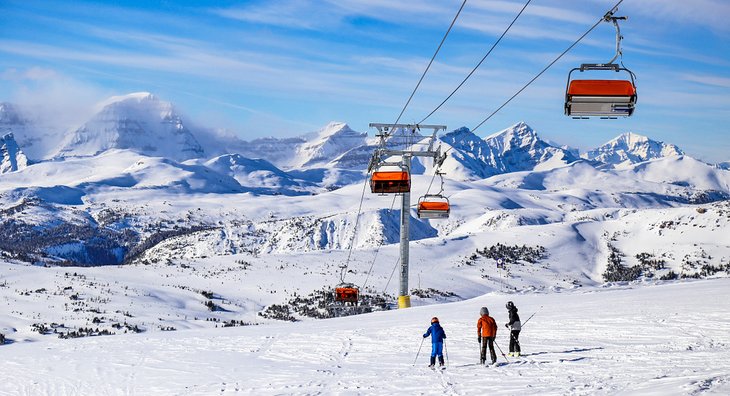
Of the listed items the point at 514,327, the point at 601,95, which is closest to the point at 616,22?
the point at 601,95

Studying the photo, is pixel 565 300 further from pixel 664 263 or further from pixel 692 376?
pixel 664 263

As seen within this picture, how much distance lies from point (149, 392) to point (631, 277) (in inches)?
4082

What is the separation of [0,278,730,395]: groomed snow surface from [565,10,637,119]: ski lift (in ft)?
19.6

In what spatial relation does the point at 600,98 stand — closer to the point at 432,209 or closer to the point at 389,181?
the point at 389,181

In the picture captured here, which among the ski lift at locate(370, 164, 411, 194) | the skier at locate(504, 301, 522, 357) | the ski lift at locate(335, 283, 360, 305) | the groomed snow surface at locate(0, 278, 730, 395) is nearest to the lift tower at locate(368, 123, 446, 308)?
the ski lift at locate(370, 164, 411, 194)

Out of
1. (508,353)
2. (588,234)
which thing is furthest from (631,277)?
(508,353)

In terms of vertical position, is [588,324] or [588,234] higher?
[588,234]

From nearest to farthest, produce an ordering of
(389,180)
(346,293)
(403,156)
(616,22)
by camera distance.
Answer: (616,22)
(389,180)
(403,156)
(346,293)

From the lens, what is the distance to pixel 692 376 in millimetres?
15906

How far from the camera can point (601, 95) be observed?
1488cm

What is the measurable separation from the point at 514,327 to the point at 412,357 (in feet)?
13.1

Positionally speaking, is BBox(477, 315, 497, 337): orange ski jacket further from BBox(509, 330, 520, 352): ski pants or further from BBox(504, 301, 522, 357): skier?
BBox(509, 330, 520, 352): ski pants

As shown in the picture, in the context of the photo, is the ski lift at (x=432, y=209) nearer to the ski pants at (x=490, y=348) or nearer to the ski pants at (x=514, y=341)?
the ski pants at (x=514, y=341)

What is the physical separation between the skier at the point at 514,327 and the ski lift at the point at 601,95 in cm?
758
